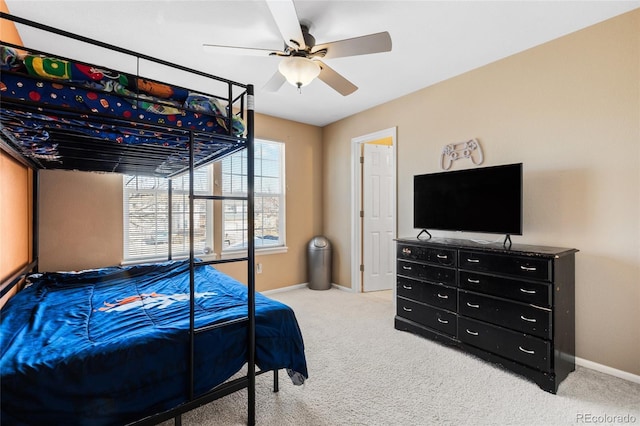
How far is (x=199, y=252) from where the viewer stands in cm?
387

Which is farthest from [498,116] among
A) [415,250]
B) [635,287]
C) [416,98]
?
→ [635,287]

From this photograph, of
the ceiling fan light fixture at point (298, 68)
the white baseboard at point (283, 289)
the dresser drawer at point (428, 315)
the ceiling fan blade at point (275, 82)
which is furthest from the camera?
the white baseboard at point (283, 289)

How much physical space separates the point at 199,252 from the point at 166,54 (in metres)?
2.26

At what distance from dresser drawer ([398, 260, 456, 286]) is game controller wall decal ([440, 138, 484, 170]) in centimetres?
116

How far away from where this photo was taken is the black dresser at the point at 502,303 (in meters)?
2.14

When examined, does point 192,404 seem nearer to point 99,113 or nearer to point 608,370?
point 99,113

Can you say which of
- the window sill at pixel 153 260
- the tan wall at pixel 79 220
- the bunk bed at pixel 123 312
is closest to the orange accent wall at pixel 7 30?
the bunk bed at pixel 123 312

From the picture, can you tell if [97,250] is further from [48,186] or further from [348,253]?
[348,253]

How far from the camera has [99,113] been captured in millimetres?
1357

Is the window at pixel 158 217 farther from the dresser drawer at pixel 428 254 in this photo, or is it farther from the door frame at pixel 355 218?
the dresser drawer at pixel 428 254

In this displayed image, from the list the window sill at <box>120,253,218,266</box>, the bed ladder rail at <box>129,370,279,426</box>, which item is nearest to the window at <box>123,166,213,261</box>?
the window sill at <box>120,253,218,266</box>

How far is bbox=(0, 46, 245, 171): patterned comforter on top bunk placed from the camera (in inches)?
47.8

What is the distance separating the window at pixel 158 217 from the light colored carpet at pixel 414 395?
6.85ft

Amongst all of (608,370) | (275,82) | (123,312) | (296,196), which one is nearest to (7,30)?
(275,82)
